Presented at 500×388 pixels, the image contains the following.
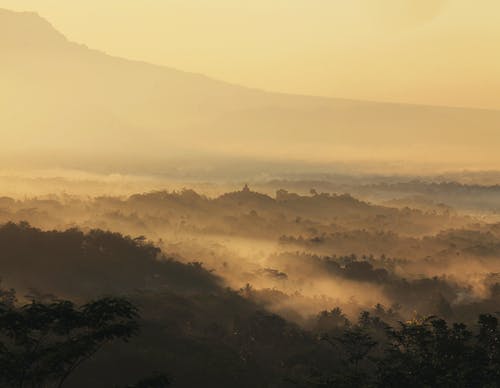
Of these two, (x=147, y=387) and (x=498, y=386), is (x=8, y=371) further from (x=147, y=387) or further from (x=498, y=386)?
(x=498, y=386)

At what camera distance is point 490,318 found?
10625 centimetres

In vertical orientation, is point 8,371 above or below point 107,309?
below

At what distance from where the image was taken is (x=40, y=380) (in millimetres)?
57719

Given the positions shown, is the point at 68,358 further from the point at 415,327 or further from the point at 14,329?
the point at 415,327

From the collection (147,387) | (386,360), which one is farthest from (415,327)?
(147,387)

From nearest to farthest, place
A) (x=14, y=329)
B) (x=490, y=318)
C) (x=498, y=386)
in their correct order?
1. (x=14, y=329)
2. (x=498, y=386)
3. (x=490, y=318)

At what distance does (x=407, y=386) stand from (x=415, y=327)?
17.0 m

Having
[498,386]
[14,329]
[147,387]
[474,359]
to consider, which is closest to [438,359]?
[474,359]

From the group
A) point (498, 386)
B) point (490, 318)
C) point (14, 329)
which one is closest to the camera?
point (14, 329)

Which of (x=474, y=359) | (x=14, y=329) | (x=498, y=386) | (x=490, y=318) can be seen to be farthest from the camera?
(x=490, y=318)

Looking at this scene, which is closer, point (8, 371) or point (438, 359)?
point (8, 371)

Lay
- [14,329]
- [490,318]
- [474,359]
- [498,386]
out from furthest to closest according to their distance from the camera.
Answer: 1. [490,318]
2. [474,359]
3. [498,386]
4. [14,329]

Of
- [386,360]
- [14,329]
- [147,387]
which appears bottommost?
[386,360]

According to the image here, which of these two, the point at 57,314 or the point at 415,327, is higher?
the point at 57,314
